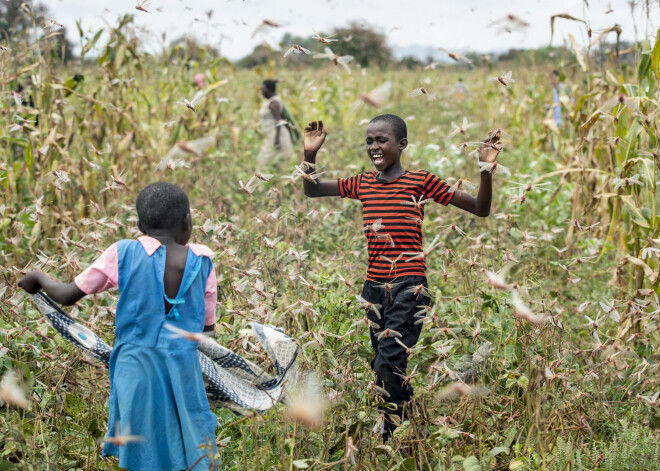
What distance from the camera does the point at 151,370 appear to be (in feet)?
6.71

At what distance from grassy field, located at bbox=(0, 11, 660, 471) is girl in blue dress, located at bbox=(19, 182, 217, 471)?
217mm

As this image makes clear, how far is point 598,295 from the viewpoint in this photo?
A: 427cm

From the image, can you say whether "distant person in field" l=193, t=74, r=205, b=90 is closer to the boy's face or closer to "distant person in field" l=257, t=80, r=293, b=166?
"distant person in field" l=257, t=80, r=293, b=166

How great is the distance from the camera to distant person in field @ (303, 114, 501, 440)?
8.98 ft

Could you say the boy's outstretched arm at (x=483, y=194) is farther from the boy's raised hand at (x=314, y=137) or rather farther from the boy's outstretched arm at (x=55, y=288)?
the boy's outstretched arm at (x=55, y=288)

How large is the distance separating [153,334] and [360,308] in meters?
1.30

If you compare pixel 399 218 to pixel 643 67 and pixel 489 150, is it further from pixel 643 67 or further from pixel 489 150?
pixel 643 67

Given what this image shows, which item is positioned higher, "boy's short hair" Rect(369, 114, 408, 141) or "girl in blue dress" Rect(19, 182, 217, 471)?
"boy's short hair" Rect(369, 114, 408, 141)

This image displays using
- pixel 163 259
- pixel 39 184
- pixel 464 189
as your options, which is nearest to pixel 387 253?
pixel 464 189

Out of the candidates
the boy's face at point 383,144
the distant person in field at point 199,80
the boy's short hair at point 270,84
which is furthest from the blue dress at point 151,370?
the distant person in field at point 199,80

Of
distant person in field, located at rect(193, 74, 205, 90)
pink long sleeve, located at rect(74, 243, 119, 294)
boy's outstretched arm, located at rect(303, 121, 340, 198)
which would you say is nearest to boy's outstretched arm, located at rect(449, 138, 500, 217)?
boy's outstretched arm, located at rect(303, 121, 340, 198)

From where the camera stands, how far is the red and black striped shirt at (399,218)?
2.82 metres

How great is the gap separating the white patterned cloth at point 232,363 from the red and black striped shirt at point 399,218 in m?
0.68

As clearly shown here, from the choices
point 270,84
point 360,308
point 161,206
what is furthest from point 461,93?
point 161,206
